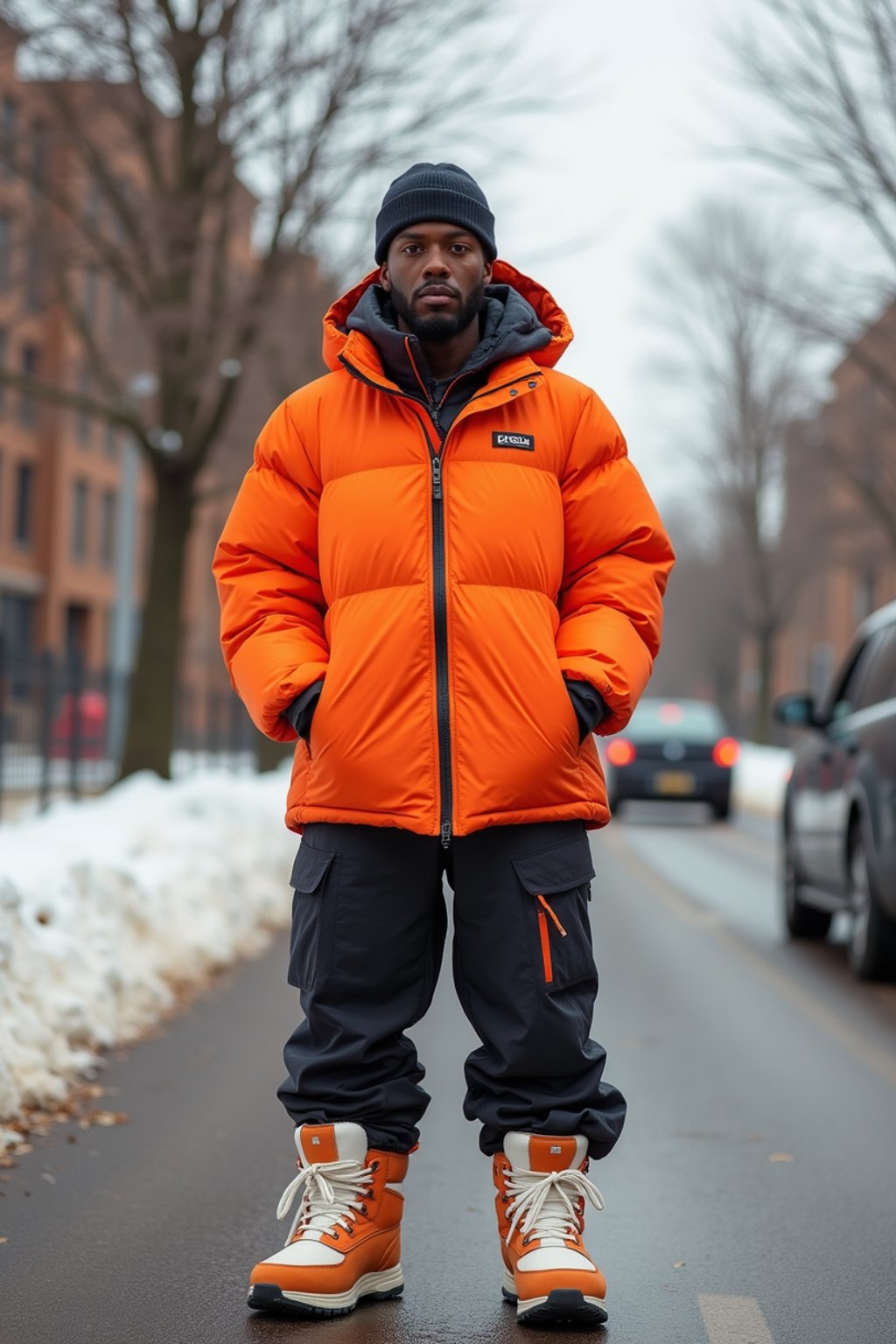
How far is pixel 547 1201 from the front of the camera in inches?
147

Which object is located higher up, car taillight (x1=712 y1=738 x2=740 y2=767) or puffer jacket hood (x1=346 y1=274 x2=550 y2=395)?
puffer jacket hood (x1=346 y1=274 x2=550 y2=395)

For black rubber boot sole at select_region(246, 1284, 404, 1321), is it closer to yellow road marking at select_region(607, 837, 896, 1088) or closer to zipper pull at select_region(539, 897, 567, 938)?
zipper pull at select_region(539, 897, 567, 938)

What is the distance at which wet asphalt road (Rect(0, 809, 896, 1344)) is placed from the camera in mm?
3752

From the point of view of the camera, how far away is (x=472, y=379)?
3.86 m

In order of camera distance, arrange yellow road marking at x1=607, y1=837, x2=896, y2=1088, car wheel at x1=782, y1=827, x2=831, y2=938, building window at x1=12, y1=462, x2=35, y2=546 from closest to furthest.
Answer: yellow road marking at x1=607, y1=837, x2=896, y2=1088, car wheel at x1=782, y1=827, x2=831, y2=938, building window at x1=12, y1=462, x2=35, y2=546

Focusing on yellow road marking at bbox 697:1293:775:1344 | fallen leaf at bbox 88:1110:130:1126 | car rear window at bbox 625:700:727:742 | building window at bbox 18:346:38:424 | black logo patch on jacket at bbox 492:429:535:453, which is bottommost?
fallen leaf at bbox 88:1110:130:1126

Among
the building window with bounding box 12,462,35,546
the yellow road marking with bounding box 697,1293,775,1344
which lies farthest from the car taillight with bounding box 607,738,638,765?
the building window with bounding box 12,462,35,546

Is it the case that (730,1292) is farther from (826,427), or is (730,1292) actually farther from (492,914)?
(826,427)

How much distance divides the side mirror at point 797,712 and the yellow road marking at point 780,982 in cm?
128

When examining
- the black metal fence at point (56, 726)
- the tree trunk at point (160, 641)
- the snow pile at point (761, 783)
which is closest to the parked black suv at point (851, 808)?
the black metal fence at point (56, 726)

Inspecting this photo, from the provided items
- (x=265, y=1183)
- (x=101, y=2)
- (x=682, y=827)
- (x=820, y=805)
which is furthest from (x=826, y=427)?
(x=265, y=1183)

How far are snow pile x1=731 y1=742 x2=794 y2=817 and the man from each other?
2307 cm

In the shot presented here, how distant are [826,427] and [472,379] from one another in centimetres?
2736

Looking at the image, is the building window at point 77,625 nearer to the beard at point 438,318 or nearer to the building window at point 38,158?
the building window at point 38,158
